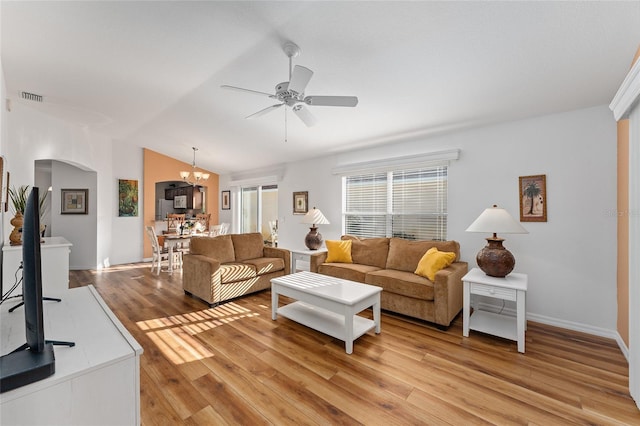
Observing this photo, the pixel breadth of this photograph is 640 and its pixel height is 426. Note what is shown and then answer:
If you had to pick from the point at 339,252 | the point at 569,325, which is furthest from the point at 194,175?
the point at 569,325

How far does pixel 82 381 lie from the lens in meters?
0.97

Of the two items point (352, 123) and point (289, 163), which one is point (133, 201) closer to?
point (289, 163)

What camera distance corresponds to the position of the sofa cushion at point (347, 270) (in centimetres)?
364

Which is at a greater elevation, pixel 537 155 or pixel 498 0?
pixel 498 0

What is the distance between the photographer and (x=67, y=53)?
288 centimetres

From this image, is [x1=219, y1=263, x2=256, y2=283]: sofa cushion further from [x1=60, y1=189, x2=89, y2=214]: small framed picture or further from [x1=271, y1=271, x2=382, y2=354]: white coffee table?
[x1=60, y1=189, x2=89, y2=214]: small framed picture

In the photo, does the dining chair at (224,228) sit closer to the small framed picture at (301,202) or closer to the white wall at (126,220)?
the white wall at (126,220)

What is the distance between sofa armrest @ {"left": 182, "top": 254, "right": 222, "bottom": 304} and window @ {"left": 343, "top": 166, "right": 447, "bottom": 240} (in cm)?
242

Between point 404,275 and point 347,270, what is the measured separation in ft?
2.53

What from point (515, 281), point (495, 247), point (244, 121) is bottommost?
point (515, 281)

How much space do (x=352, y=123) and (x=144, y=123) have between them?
13.2 ft

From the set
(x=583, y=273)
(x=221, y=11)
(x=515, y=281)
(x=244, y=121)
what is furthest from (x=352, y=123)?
(x=583, y=273)

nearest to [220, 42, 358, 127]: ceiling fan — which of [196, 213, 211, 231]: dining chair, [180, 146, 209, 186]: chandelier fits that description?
[180, 146, 209, 186]: chandelier

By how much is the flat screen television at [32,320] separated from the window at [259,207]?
5.64m
